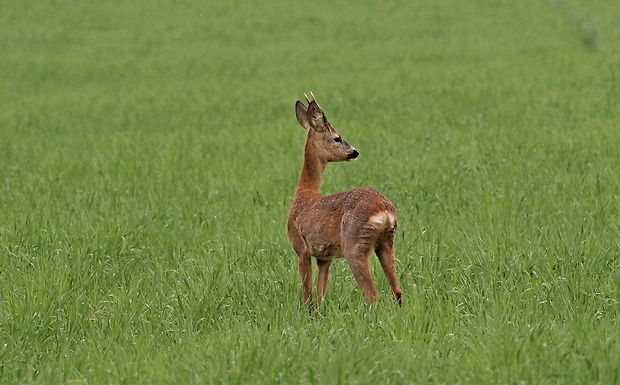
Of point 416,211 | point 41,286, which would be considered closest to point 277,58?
point 416,211

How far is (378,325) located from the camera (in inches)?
176

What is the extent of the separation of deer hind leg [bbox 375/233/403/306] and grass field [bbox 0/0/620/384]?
8 centimetres

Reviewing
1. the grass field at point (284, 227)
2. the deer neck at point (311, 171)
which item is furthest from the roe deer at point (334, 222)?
the grass field at point (284, 227)

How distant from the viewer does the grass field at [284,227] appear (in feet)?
13.5

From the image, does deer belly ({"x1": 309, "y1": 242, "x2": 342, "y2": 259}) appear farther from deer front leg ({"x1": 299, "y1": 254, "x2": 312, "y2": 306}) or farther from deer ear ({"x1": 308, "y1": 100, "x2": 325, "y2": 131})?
deer ear ({"x1": 308, "y1": 100, "x2": 325, "y2": 131})

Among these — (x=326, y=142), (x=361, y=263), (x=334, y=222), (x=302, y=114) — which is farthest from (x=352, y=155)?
(x=361, y=263)

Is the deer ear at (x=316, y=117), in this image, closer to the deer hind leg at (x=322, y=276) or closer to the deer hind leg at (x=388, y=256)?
the deer hind leg at (x=322, y=276)

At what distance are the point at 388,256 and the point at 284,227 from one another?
2556mm

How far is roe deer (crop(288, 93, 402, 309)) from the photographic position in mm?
4734

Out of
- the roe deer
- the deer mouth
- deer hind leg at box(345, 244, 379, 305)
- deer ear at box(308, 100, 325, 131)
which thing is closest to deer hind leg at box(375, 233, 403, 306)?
the roe deer

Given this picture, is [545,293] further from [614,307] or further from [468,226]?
[468,226]

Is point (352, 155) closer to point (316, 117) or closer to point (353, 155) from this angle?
point (353, 155)

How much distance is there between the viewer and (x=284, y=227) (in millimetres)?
7352

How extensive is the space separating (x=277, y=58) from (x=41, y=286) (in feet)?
66.8
